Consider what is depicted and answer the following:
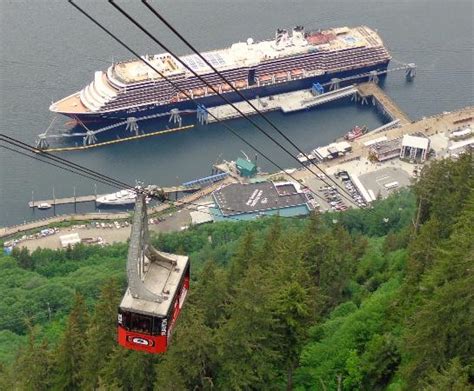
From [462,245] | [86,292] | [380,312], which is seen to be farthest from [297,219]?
[462,245]

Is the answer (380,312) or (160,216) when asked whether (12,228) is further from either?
(380,312)

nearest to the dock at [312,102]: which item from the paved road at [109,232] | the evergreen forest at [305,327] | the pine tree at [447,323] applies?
the paved road at [109,232]

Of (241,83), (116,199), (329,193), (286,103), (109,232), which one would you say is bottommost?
(109,232)

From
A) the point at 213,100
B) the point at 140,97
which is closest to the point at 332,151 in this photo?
the point at 213,100

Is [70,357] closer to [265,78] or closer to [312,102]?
[312,102]

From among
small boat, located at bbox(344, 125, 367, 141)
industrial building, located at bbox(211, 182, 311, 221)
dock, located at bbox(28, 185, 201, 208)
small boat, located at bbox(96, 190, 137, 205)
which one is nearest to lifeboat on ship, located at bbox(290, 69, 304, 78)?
small boat, located at bbox(344, 125, 367, 141)

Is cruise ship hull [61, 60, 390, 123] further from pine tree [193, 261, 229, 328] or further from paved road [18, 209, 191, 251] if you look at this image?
pine tree [193, 261, 229, 328]
